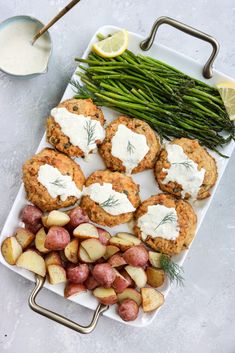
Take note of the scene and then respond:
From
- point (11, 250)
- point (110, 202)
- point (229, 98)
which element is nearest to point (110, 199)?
point (110, 202)

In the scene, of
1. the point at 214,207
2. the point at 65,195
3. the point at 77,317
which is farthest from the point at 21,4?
the point at 77,317

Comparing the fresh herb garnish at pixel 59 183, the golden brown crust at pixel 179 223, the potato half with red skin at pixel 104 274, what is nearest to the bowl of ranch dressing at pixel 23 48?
the fresh herb garnish at pixel 59 183

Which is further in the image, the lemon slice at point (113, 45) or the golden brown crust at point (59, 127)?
the lemon slice at point (113, 45)

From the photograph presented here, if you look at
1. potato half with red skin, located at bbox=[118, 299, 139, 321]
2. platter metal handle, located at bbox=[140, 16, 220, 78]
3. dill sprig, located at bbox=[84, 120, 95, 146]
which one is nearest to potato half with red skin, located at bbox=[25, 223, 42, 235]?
dill sprig, located at bbox=[84, 120, 95, 146]

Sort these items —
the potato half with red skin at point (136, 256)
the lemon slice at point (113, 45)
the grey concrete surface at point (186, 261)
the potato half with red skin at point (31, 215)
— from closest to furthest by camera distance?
the potato half with red skin at point (136, 256) → the potato half with red skin at point (31, 215) → the lemon slice at point (113, 45) → the grey concrete surface at point (186, 261)

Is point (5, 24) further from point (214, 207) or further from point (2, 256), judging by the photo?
point (214, 207)

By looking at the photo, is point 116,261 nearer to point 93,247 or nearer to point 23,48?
point 93,247

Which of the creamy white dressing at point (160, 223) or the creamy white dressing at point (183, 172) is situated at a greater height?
the creamy white dressing at point (183, 172)

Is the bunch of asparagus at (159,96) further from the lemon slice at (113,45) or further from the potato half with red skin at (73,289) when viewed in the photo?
the potato half with red skin at (73,289)
